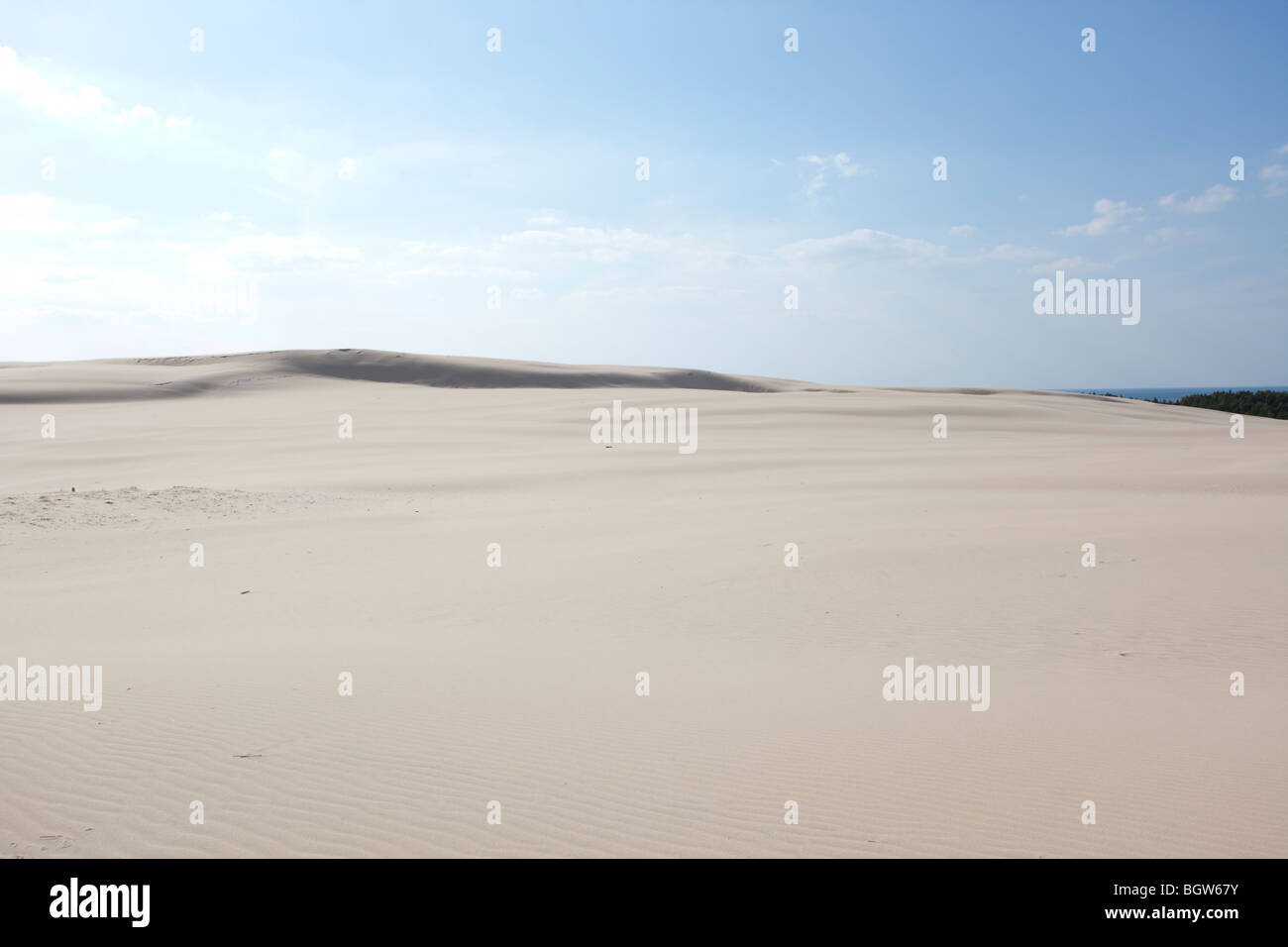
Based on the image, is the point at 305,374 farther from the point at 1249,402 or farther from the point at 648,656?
the point at 1249,402

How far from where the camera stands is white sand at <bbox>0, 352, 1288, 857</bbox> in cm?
418

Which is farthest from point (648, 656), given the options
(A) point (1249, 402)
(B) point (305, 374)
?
(A) point (1249, 402)

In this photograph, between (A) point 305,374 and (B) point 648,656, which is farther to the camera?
(A) point 305,374

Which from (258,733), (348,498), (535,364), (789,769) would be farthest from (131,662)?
(535,364)

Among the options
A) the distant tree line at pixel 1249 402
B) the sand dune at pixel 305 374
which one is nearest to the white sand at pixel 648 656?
the sand dune at pixel 305 374

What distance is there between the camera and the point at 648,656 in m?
7.51

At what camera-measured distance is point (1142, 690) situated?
20.6 feet

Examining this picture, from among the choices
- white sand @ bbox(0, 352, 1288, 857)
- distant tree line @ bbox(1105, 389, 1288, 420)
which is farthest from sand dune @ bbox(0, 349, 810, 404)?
distant tree line @ bbox(1105, 389, 1288, 420)

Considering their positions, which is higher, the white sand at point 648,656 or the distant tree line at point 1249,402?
the distant tree line at point 1249,402

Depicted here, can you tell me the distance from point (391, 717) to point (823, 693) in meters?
3.06

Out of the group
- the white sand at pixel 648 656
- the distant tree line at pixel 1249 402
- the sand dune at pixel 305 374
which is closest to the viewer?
the white sand at pixel 648 656

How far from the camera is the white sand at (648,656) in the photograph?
13.7 feet

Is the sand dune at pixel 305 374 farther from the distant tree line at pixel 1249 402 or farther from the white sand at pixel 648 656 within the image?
the distant tree line at pixel 1249 402
